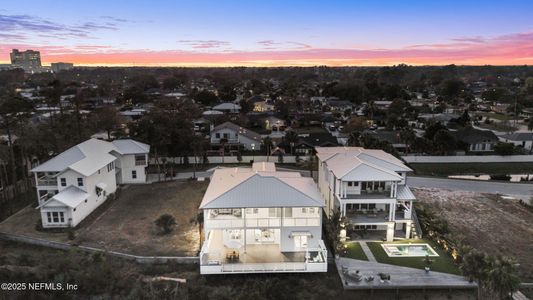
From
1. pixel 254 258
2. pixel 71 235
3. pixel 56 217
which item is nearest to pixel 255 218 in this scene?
pixel 254 258

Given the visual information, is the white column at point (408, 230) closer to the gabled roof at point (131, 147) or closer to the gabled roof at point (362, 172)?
the gabled roof at point (362, 172)

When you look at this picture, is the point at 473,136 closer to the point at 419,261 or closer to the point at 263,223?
the point at 419,261

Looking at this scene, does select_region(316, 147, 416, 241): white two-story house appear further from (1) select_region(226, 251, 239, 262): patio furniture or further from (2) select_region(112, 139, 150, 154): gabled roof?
(2) select_region(112, 139, 150, 154): gabled roof

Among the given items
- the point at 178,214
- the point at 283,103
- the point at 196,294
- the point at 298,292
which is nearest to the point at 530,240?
the point at 298,292

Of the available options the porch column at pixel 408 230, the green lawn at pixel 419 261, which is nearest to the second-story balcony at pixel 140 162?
the green lawn at pixel 419 261

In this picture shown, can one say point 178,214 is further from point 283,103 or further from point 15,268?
point 283,103

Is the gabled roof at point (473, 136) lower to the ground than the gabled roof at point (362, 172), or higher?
lower
